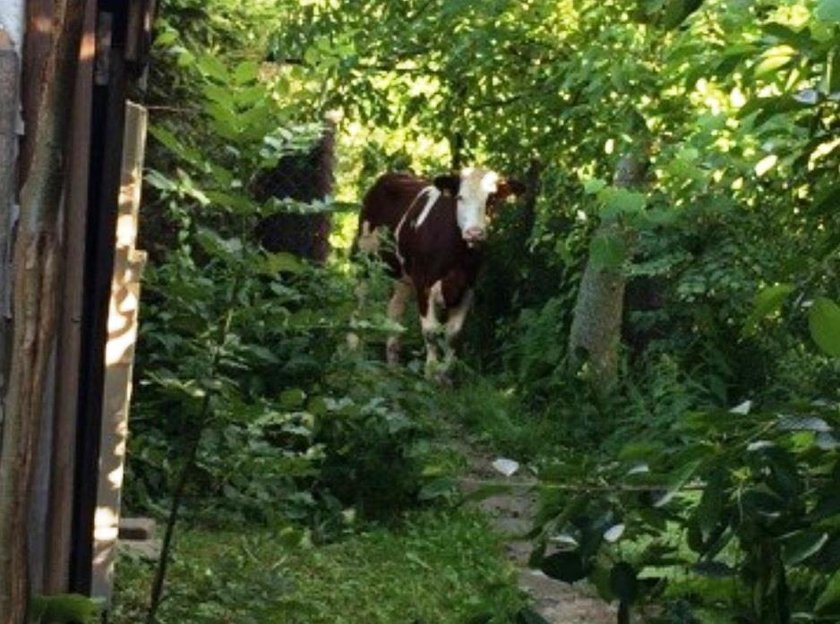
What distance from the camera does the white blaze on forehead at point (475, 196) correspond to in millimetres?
16156

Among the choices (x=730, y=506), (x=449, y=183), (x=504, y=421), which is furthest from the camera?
(x=449, y=183)

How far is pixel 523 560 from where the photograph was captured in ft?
30.5

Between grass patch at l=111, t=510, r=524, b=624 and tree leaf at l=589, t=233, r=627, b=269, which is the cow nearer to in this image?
grass patch at l=111, t=510, r=524, b=624

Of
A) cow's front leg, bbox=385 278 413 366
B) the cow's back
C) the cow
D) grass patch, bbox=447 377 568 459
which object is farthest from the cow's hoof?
the cow's back

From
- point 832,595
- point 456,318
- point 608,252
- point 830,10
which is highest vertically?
point 830,10

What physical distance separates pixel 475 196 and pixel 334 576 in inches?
321

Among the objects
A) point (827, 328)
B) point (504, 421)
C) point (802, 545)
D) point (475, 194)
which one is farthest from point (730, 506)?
point (475, 194)

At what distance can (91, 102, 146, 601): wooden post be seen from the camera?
596 cm

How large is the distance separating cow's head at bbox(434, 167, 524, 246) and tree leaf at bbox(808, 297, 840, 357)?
44.0 feet

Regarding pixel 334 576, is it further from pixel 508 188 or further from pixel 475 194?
pixel 508 188

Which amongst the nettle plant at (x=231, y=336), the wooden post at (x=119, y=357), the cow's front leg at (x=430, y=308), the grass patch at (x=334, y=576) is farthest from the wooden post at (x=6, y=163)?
the cow's front leg at (x=430, y=308)

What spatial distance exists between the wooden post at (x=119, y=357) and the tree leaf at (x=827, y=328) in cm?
352

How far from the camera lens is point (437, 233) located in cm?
1655

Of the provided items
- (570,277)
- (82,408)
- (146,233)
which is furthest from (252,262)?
(570,277)
